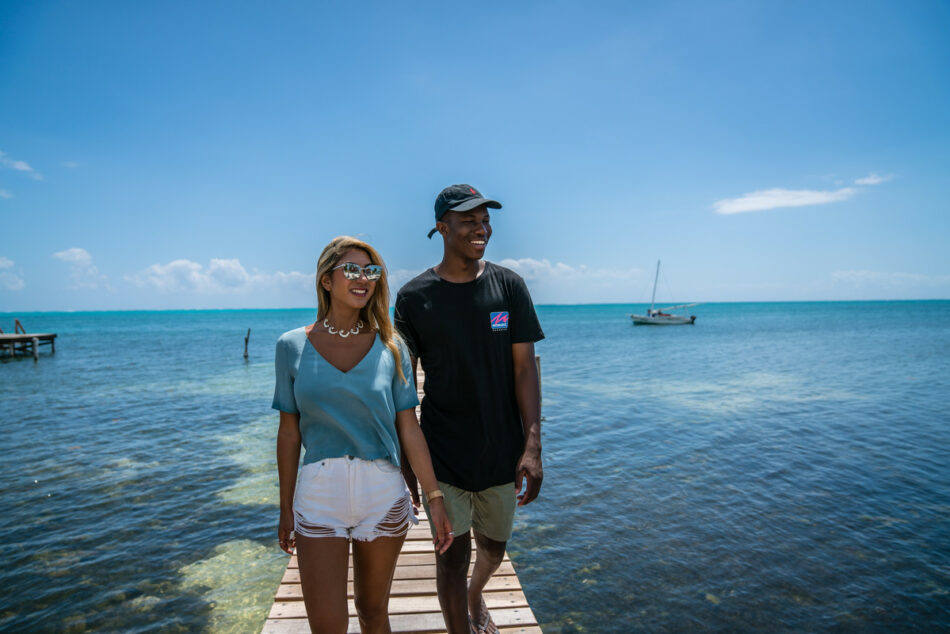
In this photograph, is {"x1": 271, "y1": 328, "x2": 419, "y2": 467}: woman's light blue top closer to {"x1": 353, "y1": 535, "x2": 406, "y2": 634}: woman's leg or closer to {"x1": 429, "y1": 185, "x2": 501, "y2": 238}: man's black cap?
{"x1": 353, "y1": 535, "x2": 406, "y2": 634}: woman's leg

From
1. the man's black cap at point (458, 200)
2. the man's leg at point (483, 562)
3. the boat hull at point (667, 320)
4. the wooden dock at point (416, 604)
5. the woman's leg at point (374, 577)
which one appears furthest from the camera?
the boat hull at point (667, 320)

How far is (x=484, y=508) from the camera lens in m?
3.06

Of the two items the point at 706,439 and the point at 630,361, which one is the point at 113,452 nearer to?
the point at 706,439

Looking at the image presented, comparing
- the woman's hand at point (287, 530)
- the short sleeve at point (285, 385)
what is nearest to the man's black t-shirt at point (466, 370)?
the short sleeve at point (285, 385)

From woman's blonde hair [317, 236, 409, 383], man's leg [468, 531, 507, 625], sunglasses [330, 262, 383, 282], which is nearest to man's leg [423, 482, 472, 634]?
man's leg [468, 531, 507, 625]

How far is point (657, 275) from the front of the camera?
8356 cm

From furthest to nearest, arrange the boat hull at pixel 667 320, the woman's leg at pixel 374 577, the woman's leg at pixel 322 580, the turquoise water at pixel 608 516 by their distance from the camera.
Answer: the boat hull at pixel 667 320 → the turquoise water at pixel 608 516 → the woman's leg at pixel 374 577 → the woman's leg at pixel 322 580

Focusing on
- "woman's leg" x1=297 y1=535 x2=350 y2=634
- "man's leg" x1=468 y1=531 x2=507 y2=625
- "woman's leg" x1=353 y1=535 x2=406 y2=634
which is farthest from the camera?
"man's leg" x1=468 y1=531 x2=507 y2=625

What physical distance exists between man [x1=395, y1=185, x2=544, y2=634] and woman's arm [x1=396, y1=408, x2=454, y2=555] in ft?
0.84

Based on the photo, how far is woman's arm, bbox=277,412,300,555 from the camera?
2578mm

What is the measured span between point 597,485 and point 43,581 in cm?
831

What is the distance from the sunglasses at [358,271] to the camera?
8.63ft

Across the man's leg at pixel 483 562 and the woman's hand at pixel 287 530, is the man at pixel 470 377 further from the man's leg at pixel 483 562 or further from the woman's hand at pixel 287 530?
the woman's hand at pixel 287 530

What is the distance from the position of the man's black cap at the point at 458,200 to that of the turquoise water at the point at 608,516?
484 centimetres
